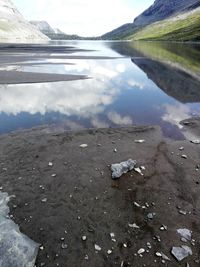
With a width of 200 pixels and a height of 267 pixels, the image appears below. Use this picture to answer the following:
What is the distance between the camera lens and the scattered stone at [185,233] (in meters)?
11.6

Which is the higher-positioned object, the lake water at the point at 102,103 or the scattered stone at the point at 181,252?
the scattered stone at the point at 181,252

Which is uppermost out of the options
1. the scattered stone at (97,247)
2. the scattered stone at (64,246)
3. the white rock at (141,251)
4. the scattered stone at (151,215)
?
the scattered stone at (64,246)

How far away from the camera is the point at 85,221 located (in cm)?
1225

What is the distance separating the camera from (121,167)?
53.4 ft

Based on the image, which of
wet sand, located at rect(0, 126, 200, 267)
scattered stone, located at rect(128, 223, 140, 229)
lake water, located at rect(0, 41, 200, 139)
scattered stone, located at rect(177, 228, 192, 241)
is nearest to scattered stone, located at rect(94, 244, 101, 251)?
wet sand, located at rect(0, 126, 200, 267)

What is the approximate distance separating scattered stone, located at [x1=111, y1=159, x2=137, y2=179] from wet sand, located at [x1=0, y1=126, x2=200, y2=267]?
1.05 feet

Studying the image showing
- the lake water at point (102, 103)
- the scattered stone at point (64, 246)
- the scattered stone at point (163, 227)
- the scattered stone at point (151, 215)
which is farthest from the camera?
the lake water at point (102, 103)

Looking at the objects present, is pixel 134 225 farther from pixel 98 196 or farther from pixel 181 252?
pixel 98 196

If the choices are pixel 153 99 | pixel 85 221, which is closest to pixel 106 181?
pixel 85 221

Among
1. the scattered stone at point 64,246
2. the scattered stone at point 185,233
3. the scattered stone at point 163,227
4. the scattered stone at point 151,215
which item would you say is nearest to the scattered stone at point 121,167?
the scattered stone at point 151,215

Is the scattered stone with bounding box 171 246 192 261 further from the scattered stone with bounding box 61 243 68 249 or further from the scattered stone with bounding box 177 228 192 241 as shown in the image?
the scattered stone with bounding box 61 243 68 249

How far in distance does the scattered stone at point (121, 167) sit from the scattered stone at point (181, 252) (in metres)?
5.43

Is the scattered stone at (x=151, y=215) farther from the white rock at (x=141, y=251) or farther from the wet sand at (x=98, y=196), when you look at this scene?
the white rock at (x=141, y=251)

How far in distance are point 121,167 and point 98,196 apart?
9.07 ft
